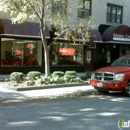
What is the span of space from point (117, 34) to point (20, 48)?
8.22 meters

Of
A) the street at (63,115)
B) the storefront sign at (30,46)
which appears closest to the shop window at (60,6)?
the storefront sign at (30,46)

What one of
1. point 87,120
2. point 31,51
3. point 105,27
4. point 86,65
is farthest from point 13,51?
point 87,120

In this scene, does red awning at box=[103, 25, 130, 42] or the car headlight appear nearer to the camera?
the car headlight

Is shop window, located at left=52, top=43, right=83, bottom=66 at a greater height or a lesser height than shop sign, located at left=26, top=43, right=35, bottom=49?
lesser

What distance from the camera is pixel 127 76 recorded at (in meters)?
9.88

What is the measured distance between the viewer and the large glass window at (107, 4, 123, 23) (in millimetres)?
22344

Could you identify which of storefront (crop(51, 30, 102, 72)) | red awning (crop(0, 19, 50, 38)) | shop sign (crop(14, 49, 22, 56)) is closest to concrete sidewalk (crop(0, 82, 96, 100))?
red awning (crop(0, 19, 50, 38))

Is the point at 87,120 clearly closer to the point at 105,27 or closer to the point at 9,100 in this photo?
the point at 9,100

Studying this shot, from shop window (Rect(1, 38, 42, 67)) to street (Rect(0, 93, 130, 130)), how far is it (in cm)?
810

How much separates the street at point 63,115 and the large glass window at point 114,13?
14.8 meters

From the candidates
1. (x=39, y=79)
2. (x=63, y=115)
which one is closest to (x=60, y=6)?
(x=39, y=79)

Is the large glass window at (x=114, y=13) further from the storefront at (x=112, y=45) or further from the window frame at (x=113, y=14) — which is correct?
the storefront at (x=112, y=45)

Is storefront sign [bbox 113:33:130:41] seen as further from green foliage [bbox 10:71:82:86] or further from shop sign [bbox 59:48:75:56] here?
green foliage [bbox 10:71:82:86]

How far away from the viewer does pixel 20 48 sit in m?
17.1
